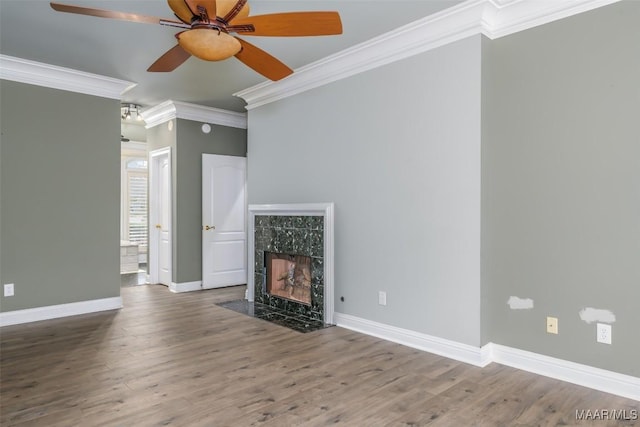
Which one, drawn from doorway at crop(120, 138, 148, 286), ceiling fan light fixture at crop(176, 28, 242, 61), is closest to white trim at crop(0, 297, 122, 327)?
ceiling fan light fixture at crop(176, 28, 242, 61)

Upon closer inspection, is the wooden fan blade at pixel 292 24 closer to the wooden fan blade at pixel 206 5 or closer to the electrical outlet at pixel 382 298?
the wooden fan blade at pixel 206 5

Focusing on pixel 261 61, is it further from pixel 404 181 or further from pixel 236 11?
pixel 404 181

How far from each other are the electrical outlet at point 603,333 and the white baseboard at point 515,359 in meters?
0.20

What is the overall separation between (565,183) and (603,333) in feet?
3.40

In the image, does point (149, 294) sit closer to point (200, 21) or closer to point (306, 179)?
point (306, 179)

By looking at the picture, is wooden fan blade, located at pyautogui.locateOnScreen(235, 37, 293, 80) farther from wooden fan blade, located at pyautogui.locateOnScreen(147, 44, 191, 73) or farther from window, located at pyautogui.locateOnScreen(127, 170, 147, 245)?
window, located at pyautogui.locateOnScreen(127, 170, 147, 245)

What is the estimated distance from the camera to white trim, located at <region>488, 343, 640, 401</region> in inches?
103

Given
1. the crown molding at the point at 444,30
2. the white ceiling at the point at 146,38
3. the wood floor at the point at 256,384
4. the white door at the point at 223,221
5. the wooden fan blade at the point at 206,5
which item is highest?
the white ceiling at the point at 146,38

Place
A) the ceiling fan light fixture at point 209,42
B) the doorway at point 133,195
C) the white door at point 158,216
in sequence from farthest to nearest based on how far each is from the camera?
the doorway at point 133,195 < the white door at point 158,216 < the ceiling fan light fixture at point 209,42

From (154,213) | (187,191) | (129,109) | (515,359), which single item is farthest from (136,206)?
(515,359)

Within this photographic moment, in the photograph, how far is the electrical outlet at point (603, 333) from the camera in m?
2.69

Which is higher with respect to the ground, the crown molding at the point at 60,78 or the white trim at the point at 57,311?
the crown molding at the point at 60,78

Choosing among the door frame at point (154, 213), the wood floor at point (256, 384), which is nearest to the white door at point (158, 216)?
the door frame at point (154, 213)

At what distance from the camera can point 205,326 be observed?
4.20 metres
